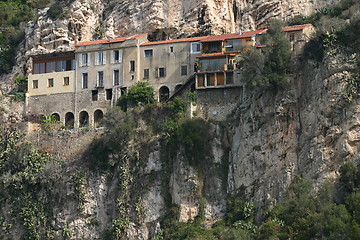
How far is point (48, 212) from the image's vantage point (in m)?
73.3

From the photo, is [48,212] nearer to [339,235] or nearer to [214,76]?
[214,76]

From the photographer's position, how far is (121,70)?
7738 cm

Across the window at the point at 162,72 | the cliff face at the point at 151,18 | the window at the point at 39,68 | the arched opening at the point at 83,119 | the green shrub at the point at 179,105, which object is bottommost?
the arched opening at the point at 83,119

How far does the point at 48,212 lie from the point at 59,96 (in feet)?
33.7

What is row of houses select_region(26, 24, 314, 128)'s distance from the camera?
73.2m

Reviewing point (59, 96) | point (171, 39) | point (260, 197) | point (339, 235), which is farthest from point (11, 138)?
point (339, 235)

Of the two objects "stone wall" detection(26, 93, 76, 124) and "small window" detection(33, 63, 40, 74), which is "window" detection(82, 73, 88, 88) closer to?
"stone wall" detection(26, 93, 76, 124)

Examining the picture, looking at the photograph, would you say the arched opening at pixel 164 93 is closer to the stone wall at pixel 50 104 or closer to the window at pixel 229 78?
the window at pixel 229 78

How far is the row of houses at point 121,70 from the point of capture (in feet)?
240

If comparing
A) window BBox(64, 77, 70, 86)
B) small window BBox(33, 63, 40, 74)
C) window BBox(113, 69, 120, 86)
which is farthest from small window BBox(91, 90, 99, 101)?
small window BBox(33, 63, 40, 74)

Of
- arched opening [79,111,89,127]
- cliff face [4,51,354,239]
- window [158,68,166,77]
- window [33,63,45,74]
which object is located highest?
window [33,63,45,74]

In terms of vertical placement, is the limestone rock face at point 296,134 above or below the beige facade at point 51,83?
below

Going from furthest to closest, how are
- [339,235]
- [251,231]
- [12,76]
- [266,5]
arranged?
[12,76]
[266,5]
[251,231]
[339,235]

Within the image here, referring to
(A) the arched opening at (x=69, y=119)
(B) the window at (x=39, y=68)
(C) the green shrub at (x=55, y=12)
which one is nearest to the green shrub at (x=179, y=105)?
(A) the arched opening at (x=69, y=119)
